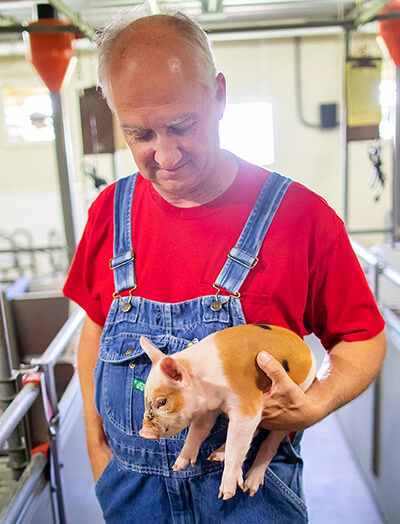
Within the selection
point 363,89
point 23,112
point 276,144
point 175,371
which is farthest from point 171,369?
point 23,112

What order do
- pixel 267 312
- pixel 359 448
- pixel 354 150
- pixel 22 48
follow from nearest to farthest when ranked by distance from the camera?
pixel 267 312, pixel 359 448, pixel 22 48, pixel 354 150

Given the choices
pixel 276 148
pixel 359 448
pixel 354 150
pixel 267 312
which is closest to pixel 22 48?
pixel 276 148

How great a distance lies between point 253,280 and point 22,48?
470cm

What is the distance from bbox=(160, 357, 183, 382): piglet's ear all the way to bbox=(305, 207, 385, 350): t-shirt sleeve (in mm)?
299

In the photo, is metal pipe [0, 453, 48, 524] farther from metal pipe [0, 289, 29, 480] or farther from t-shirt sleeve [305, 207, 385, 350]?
t-shirt sleeve [305, 207, 385, 350]

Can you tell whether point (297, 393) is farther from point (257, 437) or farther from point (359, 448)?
point (359, 448)

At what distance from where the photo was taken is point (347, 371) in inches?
29.9

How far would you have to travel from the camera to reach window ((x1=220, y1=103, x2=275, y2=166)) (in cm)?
490

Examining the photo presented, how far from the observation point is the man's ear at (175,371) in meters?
0.57

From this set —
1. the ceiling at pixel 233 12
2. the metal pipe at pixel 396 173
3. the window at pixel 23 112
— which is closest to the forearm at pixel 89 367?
the ceiling at pixel 233 12

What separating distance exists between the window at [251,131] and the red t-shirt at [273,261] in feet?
13.9

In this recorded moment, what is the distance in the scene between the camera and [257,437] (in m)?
0.77

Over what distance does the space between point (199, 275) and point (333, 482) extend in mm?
1805

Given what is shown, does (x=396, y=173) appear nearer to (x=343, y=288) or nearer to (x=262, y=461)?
(x=343, y=288)
